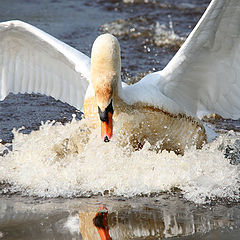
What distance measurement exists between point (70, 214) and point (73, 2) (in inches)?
526

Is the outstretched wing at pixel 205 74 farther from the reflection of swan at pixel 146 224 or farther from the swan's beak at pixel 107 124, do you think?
the reflection of swan at pixel 146 224

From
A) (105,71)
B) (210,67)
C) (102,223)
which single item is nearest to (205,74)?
(210,67)

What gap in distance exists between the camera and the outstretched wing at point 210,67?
20.5ft

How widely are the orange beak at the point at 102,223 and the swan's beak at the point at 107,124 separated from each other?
2.50 feet

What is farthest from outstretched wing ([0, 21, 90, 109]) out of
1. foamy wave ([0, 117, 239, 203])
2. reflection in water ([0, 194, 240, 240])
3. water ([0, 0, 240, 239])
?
reflection in water ([0, 194, 240, 240])

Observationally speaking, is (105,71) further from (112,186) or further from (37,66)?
(37,66)

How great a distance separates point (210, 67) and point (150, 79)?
0.75 meters

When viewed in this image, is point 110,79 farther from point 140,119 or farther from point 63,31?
point 63,31

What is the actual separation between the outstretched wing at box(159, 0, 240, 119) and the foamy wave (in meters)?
0.70

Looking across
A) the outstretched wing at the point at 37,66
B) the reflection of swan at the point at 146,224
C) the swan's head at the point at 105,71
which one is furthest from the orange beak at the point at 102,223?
the outstretched wing at the point at 37,66

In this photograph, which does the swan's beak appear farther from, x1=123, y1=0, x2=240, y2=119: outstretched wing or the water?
x1=123, y1=0, x2=240, y2=119: outstretched wing

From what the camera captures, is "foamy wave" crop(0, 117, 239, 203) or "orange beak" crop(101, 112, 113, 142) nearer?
"orange beak" crop(101, 112, 113, 142)

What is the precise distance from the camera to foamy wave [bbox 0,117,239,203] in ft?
20.0

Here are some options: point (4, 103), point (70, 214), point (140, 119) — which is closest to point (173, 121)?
point (140, 119)
